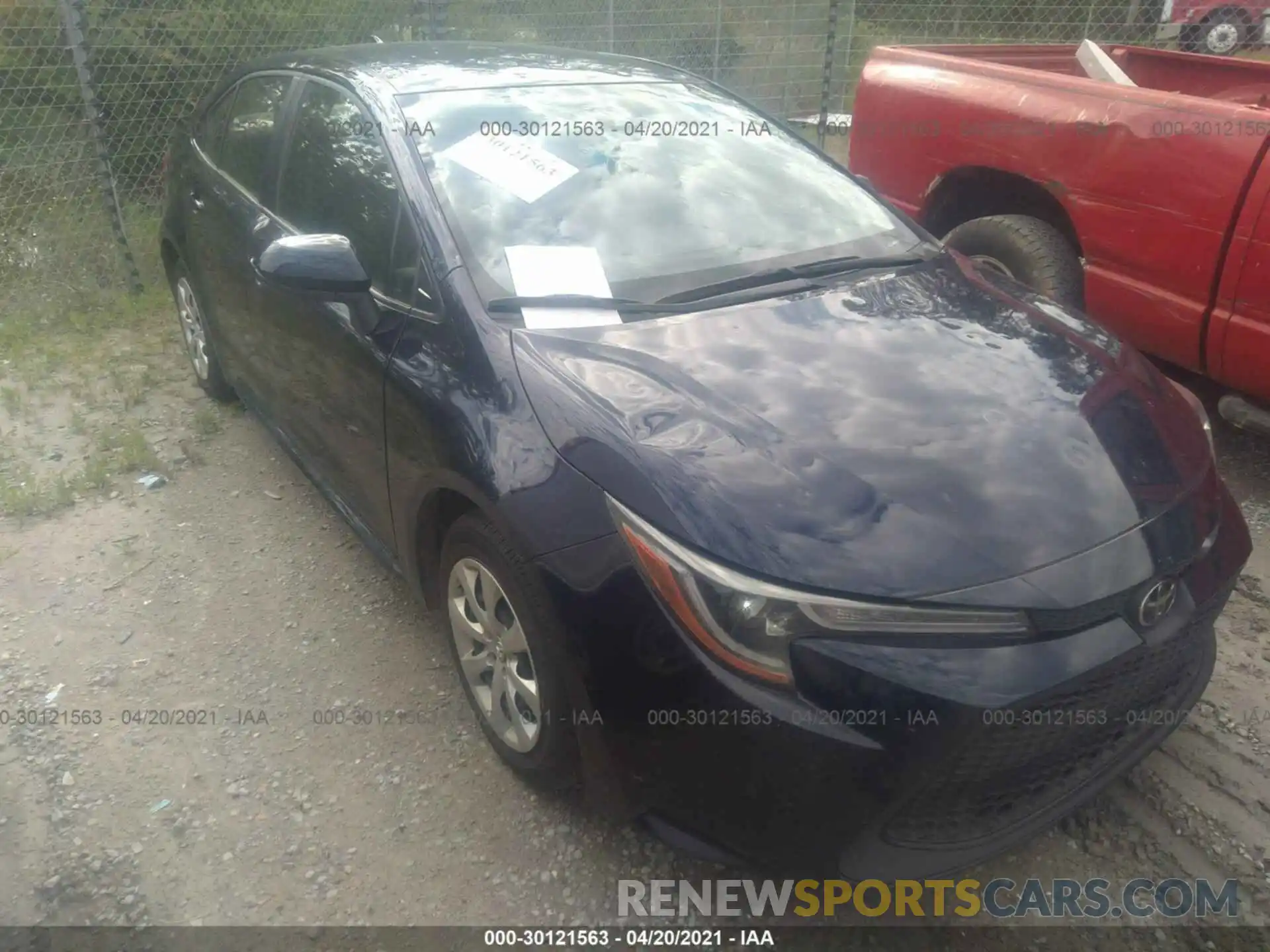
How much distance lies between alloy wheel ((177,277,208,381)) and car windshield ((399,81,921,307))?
210 centimetres

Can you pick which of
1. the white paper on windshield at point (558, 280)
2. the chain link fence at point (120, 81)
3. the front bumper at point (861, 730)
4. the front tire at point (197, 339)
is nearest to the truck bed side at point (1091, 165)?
the front bumper at point (861, 730)

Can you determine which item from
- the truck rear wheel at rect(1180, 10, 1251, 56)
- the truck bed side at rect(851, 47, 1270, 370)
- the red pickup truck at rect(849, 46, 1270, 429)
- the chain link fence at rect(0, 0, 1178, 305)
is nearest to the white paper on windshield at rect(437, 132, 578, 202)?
the red pickup truck at rect(849, 46, 1270, 429)

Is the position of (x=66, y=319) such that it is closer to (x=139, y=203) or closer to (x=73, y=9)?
(x=139, y=203)

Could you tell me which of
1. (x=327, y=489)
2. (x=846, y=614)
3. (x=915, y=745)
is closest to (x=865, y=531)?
(x=846, y=614)

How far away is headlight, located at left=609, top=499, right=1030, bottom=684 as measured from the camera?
1744 mm

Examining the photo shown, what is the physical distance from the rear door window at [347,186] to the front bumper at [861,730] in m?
1.11

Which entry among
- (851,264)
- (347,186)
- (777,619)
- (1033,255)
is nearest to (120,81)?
(347,186)

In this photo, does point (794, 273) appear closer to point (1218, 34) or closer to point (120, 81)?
point (120, 81)

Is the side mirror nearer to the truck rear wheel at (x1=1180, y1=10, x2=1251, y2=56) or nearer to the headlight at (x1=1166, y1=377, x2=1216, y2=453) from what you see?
the headlight at (x1=1166, y1=377, x2=1216, y2=453)

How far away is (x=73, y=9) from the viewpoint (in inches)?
219

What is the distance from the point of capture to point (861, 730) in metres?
1.73

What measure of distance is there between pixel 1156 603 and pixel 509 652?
141 cm

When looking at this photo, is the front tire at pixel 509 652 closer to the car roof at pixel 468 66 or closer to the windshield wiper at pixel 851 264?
the windshield wiper at pixel 851 264

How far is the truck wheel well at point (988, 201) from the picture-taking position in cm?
410
